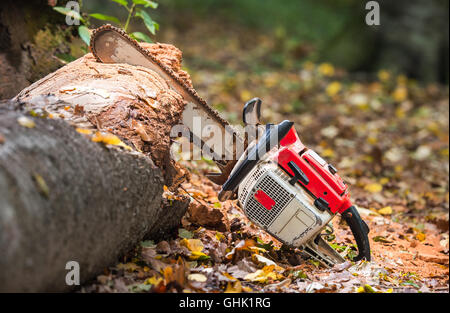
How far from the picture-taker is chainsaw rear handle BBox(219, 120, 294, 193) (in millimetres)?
2707

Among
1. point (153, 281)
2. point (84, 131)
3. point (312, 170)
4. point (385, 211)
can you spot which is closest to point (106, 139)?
point (84, 131)

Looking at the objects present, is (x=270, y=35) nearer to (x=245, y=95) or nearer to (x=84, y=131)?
(x=245, y=95)

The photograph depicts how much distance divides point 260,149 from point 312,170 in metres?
0.34

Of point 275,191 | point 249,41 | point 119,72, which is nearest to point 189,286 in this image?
point 275,191

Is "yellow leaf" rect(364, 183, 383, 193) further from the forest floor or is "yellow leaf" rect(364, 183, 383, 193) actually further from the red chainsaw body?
the red chainsaw body

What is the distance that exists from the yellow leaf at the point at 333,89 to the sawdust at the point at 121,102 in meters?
5.56

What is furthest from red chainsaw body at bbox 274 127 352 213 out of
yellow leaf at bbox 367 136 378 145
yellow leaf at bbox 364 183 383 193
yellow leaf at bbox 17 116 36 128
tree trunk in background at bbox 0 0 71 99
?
yellow leaf at bbox 367 136 378 145

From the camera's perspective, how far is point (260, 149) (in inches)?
107

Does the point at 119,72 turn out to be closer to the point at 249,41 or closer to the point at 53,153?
the point at 53,153

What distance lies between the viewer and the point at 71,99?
8.47 ft

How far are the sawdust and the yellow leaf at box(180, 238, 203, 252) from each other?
38cm

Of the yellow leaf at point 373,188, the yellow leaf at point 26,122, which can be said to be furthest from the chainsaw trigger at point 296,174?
the yellow leaf at point 373,188

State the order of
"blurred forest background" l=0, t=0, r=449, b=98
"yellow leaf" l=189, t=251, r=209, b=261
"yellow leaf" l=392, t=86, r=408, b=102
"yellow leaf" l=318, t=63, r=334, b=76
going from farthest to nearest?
1. "yellow leaf" l=318, t=63, r=334, b=76
2. "yellow leaf" l=392, t=86, r=408, b=102
3. "blurred forest background" l=0, t=0, r=449, b=98
4. "yellow leaf" l=189, t=251, r=209, b=261

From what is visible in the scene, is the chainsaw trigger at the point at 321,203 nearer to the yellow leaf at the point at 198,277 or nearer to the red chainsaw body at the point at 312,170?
the red chainsaw body at the point at 312,170
